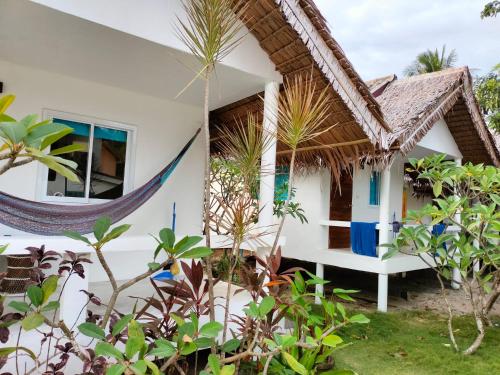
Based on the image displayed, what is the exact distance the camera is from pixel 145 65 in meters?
3.73

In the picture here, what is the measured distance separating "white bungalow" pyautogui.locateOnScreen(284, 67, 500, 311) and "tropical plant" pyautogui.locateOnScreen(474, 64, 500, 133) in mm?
1078

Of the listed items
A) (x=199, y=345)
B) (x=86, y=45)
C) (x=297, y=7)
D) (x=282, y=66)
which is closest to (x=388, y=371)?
(x=199, y=345)

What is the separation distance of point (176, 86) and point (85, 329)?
126 inches

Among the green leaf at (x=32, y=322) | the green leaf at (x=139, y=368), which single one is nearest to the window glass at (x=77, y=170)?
the green leaf at (x=32, y=322)

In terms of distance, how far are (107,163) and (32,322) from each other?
3.14 meters

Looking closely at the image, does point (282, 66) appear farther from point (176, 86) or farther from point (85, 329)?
point (85, 329)

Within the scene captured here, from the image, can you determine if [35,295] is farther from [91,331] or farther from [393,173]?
[393,173]

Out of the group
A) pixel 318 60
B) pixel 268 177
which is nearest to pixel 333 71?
pixel 318 60

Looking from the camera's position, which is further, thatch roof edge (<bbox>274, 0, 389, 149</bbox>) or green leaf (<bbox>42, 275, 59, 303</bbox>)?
thatch roof edge (<bbox>274, 0, 389, 149</bbox>)

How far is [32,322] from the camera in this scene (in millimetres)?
1627

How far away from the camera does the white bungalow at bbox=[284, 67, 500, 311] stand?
5.66m

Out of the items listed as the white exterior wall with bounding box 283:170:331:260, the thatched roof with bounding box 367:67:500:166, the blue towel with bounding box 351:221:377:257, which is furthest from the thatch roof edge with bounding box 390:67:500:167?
the white exterior wall with bounding box 283:170:331:260

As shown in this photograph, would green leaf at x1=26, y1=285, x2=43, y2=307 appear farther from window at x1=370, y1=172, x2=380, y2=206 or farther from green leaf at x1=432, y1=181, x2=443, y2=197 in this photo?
window at x1=370, y1=172, x2=380, y2=206

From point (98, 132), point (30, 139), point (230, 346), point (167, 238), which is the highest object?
point (98, 132)
